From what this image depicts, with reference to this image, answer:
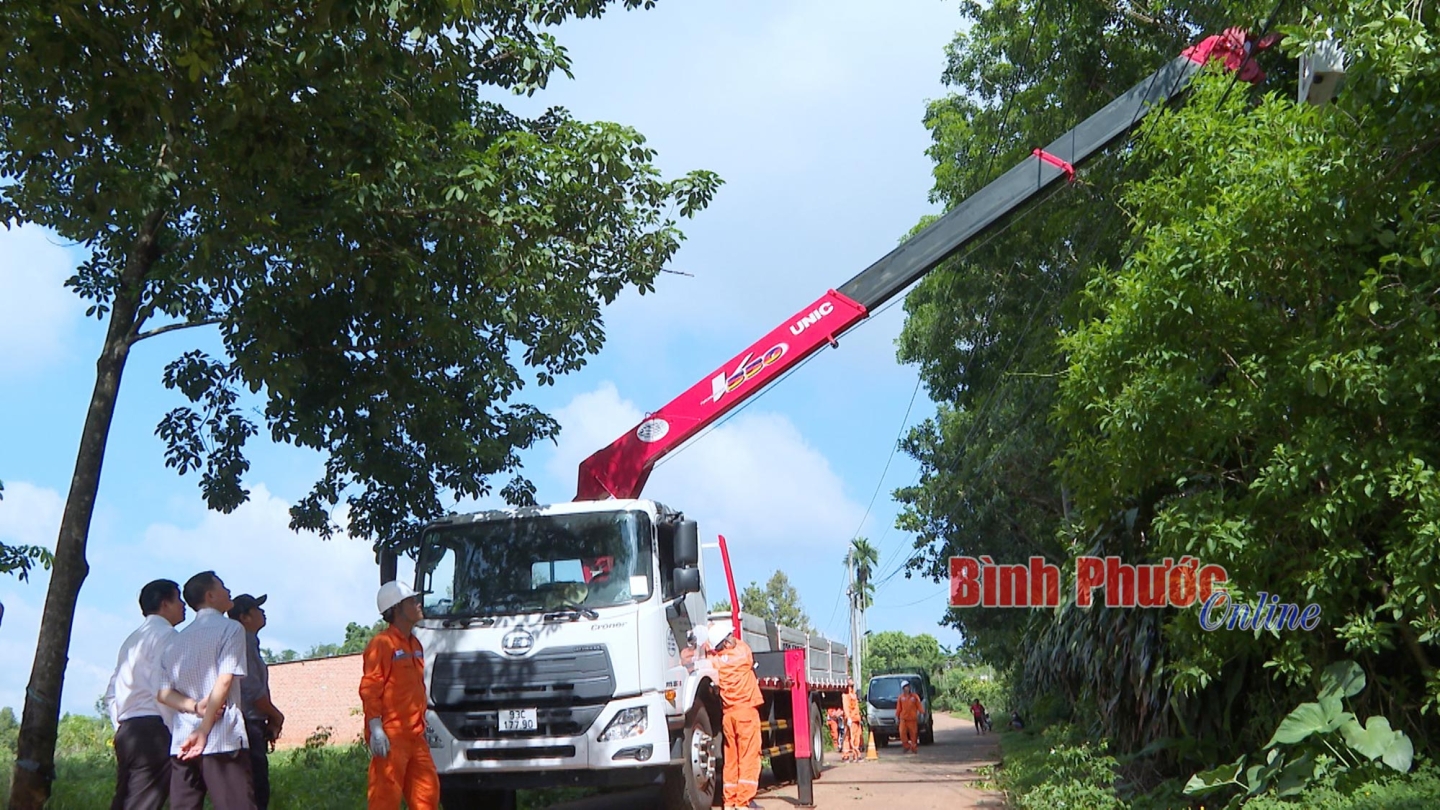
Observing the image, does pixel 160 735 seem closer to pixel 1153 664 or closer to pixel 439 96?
pixel 439 96

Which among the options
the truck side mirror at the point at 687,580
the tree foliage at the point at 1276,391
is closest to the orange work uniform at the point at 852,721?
the tree foliage at the point at 1276,391

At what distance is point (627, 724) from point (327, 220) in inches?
182

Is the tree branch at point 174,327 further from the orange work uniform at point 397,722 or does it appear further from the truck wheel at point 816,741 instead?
the truck wheel at point 816,741

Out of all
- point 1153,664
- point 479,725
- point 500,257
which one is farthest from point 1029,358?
point 479,725

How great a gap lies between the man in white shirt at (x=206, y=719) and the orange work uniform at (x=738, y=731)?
17.5 ft

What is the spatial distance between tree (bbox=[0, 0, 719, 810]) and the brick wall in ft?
71.5

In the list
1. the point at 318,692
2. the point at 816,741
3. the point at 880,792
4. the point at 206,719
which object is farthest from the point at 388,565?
the point at 318,692

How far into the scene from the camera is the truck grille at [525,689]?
939 cm

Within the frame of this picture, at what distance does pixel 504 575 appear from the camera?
10156 mm

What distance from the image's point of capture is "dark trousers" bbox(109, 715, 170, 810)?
22.1ft

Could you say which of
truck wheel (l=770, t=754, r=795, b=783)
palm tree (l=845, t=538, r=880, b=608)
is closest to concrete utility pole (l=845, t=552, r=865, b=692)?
palm tree (l=845, t=538, r=880, b=608)

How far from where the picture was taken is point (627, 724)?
940cm

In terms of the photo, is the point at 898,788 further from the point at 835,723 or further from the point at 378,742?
the point at 378,742
